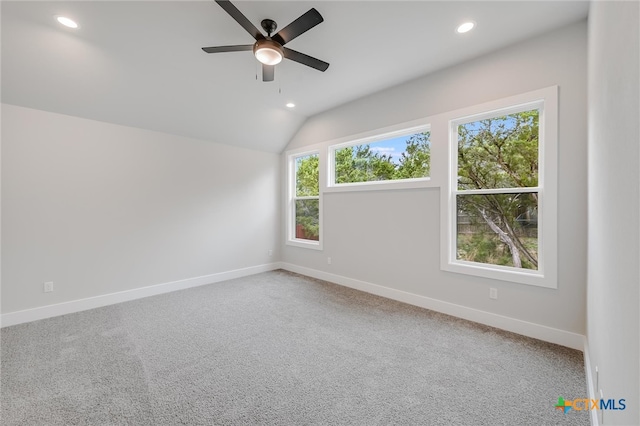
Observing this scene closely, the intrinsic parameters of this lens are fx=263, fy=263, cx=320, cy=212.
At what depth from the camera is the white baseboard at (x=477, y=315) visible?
8.10 feet

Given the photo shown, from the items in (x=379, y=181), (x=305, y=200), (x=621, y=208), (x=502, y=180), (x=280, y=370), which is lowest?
(x=280, y=370)

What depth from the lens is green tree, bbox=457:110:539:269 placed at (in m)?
2.76

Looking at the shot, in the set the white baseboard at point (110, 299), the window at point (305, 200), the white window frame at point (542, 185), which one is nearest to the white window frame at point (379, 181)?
the window at point (305, 200)

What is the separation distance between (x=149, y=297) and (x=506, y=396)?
4.31 m

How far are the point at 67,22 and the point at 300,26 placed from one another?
2.13 metres

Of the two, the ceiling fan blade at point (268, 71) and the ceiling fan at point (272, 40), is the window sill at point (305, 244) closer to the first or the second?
the ceiling fan blade at point (268, 71)

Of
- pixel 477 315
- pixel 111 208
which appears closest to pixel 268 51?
pixel 111 208

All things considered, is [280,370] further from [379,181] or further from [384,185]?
[379,181]

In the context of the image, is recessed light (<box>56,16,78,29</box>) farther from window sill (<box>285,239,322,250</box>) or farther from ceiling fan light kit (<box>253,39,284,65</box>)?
window sill (<box>285,239,322,250</box>)

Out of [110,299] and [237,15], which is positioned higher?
[237,15]

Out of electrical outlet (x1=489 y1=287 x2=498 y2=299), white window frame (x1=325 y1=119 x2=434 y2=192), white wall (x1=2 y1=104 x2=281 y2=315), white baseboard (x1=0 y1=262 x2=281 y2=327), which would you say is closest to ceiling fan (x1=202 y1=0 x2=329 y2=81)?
white window frame (x1=325 y1=119 x2=434 y2=192)

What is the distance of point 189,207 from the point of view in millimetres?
4367

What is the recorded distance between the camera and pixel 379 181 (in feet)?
13.0

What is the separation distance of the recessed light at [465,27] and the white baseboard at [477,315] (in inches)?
115
